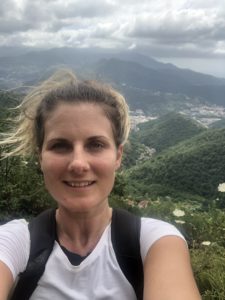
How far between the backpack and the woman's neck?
102mm

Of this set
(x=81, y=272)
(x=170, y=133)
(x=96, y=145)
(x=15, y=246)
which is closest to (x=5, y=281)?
(x=15, y=246)

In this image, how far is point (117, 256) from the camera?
4.79ft

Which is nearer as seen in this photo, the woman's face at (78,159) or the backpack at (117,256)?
the backpack at (117,256)

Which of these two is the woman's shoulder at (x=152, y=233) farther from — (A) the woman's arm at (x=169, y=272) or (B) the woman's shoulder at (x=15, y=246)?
(B) the woman's shoulder at (x=15, y=246)

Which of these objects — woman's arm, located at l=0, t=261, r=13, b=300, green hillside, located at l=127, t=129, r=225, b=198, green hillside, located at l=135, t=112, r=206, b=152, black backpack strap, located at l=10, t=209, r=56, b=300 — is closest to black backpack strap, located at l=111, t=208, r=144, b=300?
black backpack strap, located at l=10, t=209, r=56, b=300

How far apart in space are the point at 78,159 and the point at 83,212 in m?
0.24

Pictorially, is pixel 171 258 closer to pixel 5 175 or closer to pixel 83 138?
pixel 83 138

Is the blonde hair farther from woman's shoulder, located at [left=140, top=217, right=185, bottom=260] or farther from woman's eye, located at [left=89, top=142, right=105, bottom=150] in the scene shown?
woman's shoulder, located at [left=140, top=217, right=185, bottom=260]

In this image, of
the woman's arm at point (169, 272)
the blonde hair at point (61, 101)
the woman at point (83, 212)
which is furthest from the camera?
the blonde hair at point (61, 101)

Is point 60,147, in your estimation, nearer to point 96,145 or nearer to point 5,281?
point 96,145

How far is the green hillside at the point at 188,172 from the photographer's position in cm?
4638

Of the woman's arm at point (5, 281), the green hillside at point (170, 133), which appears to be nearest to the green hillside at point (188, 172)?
the green hillside at point (170, 133)

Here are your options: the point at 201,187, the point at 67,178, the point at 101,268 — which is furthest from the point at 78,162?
the point at 201,187

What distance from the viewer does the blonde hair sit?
68.6 inches
